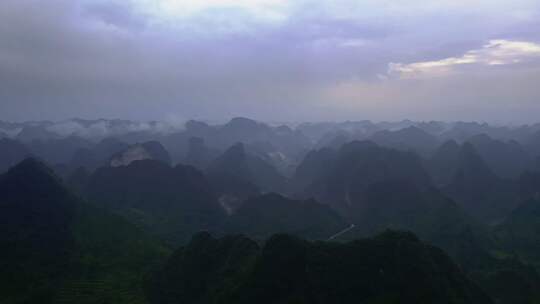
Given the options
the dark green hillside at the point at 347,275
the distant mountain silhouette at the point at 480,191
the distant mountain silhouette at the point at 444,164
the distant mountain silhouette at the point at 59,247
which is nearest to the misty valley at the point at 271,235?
the dark green hillside at the point at 347,275

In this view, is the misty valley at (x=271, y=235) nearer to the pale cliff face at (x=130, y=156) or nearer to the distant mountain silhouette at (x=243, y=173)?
the pale cliff face at (x=130, y=156)

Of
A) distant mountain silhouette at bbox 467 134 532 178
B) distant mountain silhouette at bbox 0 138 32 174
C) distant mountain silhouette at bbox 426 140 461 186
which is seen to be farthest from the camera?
distant mountain silhouette at bbox 0 138 32 174

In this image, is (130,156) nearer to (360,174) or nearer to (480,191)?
(360,174)

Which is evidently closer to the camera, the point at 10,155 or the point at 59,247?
the point at 59,247

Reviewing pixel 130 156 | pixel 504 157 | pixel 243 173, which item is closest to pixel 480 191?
pixel 504 157

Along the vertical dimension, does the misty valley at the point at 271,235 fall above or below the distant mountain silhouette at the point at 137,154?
below

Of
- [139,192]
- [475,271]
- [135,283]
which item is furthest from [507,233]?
[139,192]

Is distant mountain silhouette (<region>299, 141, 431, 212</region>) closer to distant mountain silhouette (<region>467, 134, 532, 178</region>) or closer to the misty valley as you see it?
the misty valley

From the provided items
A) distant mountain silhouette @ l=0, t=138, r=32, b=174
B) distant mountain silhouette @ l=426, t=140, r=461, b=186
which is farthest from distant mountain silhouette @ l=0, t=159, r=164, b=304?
distant mountain silhouette @ l=0, t=138, r=32, b=174
